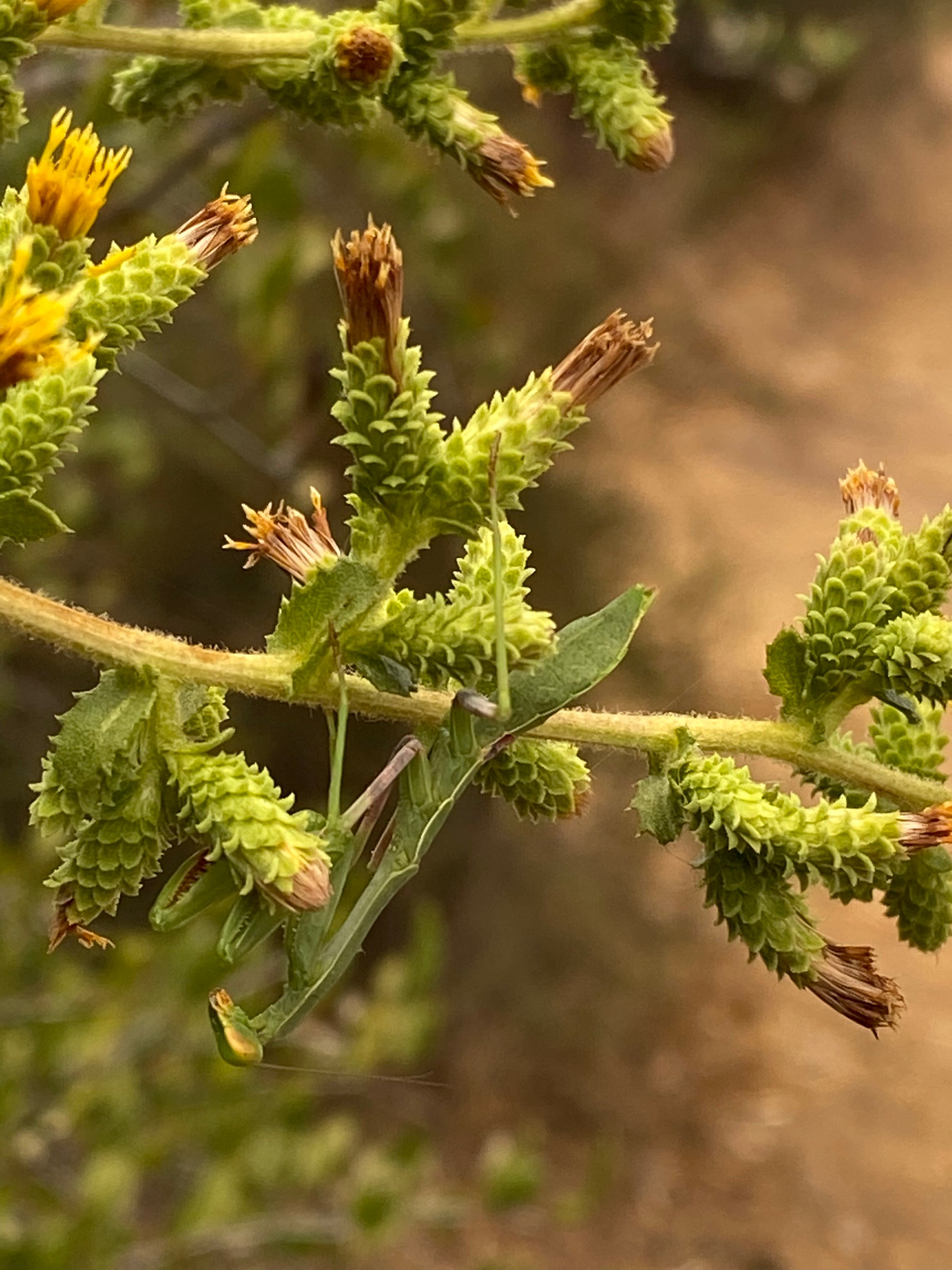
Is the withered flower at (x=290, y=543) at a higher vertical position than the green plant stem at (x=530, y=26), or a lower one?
lower

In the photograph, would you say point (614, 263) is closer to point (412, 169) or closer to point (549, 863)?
→ point (549, 863)

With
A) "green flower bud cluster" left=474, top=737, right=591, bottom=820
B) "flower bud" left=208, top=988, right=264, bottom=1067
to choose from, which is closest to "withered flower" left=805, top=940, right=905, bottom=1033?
"green flower bud cluster" left=474, top=737, right=591, bottom=820

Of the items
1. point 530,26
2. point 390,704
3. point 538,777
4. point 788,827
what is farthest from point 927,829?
point 530,26

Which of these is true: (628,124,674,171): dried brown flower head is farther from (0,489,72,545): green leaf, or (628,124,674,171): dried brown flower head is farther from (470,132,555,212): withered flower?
(0,489,72,545): green leaf

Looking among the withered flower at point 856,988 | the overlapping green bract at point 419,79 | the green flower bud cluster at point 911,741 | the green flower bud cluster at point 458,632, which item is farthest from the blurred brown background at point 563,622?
the green flower bud cluster at point 458,632

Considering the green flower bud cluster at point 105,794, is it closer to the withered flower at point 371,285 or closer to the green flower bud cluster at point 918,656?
the withered flower at point 371,285
